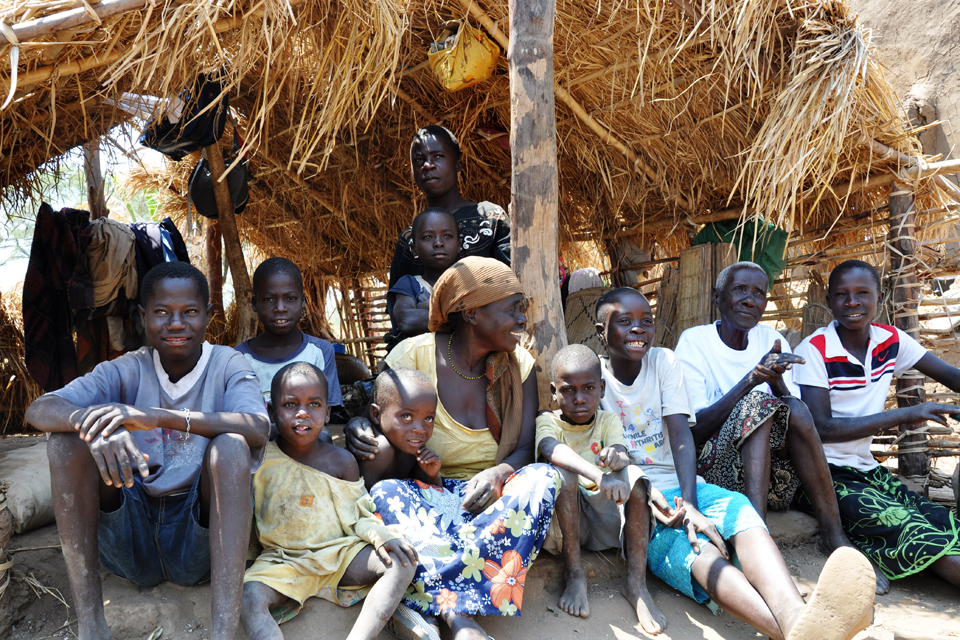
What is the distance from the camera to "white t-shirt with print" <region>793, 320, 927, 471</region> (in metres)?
3.26

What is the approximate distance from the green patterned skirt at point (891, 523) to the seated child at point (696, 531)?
2.60 feet

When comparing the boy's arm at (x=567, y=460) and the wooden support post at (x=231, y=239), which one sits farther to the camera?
the wooden support post at (x=231, y=239)

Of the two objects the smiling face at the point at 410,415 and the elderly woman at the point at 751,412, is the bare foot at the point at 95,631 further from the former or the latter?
the elderly woman at the point at 751,412

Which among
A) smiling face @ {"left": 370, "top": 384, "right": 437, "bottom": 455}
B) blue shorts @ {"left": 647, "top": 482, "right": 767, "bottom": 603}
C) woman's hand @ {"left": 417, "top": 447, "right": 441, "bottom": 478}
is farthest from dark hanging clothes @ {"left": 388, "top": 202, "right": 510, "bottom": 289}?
blue shorts @ {"left": 647, "top": 482, "right": 767, "bottom": 603}

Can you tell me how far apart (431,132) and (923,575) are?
3156 millimetres

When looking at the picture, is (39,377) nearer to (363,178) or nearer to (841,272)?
(363,178)

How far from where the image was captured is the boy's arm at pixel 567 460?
2.37 m

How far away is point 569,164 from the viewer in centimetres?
505

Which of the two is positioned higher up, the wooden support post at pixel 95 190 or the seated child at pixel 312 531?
the wooden support post at pixel 95 190

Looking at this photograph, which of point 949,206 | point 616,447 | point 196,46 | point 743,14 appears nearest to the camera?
point 616,447

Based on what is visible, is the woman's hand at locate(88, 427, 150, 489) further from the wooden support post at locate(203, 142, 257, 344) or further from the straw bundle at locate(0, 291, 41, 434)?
the straw bundle at locate(0, 291, 41, 434)

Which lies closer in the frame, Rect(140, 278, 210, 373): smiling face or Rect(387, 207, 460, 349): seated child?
Rect(140, 278, 210, 373): smiling face

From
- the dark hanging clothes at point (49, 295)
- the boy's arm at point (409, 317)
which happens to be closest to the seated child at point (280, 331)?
the boy's arm at point (409, 317)

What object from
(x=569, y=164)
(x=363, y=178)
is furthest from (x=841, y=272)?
(x=363, y=178)
